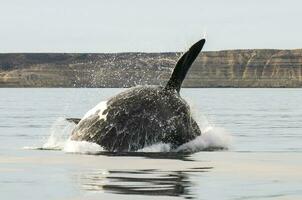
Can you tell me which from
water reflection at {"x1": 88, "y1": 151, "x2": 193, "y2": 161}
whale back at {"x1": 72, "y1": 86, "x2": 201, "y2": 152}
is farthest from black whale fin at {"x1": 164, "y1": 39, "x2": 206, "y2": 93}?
water reflection at {"x1": 88, "y1": 151, "x2": 193, "y2": 161}

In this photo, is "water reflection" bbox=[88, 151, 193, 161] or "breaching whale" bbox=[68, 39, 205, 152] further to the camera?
"breaching whale" bbox=[68, 39, 205, 152]

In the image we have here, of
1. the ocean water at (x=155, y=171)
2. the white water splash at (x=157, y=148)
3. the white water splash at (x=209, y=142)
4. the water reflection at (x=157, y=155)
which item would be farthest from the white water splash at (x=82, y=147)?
the white water splash at (x=209, y=142)

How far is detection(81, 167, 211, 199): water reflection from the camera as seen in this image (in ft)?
47.0

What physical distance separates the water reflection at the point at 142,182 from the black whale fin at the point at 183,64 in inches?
217

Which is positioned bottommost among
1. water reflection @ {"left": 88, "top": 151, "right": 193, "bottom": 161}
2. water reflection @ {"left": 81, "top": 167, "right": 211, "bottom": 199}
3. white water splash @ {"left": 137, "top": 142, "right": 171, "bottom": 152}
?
water reflection @ {"left": 81, "top": 167, "right": 211, "bottom": 199}

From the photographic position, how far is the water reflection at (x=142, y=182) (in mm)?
14335

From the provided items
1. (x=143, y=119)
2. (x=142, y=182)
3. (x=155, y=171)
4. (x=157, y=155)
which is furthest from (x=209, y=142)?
(x=142, y=182)

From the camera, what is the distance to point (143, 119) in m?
21.8

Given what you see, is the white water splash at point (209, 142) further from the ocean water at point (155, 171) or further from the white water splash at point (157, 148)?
the white water splash at point (157, 148)

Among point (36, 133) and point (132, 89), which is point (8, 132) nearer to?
point (36, 133)

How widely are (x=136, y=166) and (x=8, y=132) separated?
13388 millimetres

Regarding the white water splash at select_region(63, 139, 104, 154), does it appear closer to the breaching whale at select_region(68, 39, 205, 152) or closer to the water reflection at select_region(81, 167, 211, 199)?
the breaching whale at select_region(68, 39, 205, 152)

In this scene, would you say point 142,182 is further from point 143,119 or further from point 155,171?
point 143,119

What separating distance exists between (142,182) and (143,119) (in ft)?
20.1
